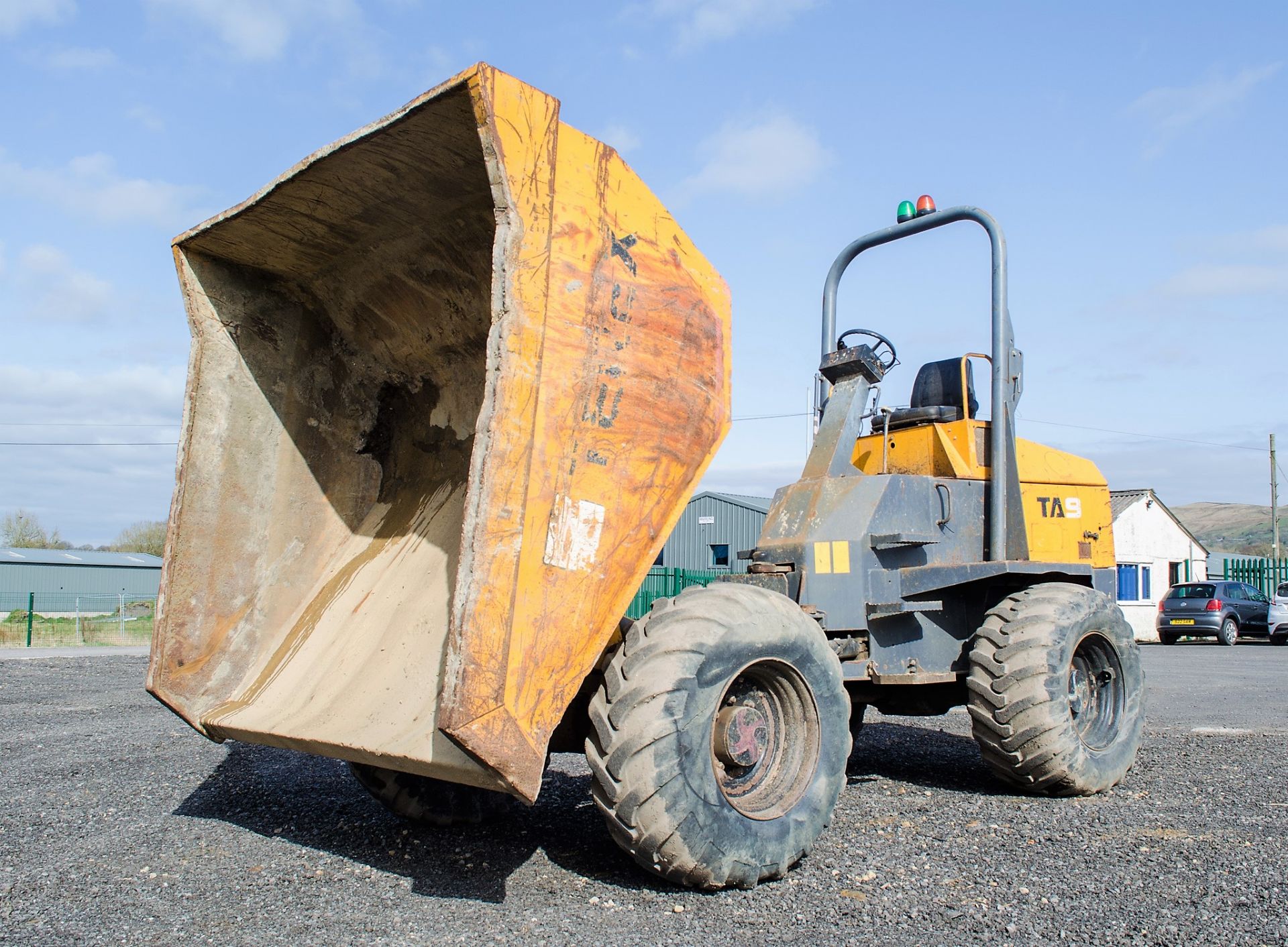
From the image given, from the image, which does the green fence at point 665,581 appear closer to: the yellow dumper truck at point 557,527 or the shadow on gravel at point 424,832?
the yellow dumper truck at point 557,527

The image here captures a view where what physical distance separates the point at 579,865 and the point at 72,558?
53.6m

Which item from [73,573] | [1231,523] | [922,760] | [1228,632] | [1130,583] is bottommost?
[922,760]

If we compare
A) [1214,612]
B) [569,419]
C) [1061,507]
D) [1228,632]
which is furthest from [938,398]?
[1228,632]

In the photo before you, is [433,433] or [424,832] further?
[433,433]

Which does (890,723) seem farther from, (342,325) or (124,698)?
(124,698)

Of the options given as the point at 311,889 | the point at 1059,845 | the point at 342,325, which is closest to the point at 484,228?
the point at 342,325

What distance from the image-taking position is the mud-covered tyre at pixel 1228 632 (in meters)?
24.3

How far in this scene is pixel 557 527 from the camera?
352 cm

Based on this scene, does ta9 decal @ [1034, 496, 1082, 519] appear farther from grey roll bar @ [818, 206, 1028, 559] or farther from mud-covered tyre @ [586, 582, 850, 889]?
mud-covered tyre @ [586, 582, 850, 889]

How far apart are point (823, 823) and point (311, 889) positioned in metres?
2.01

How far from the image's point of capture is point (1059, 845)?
→ 4570 mm

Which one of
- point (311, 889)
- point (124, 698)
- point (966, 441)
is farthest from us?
point (124, 698)

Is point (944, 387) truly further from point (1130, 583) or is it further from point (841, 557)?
point (1130, 583)

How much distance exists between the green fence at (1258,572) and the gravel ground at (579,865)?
28.7 meters
